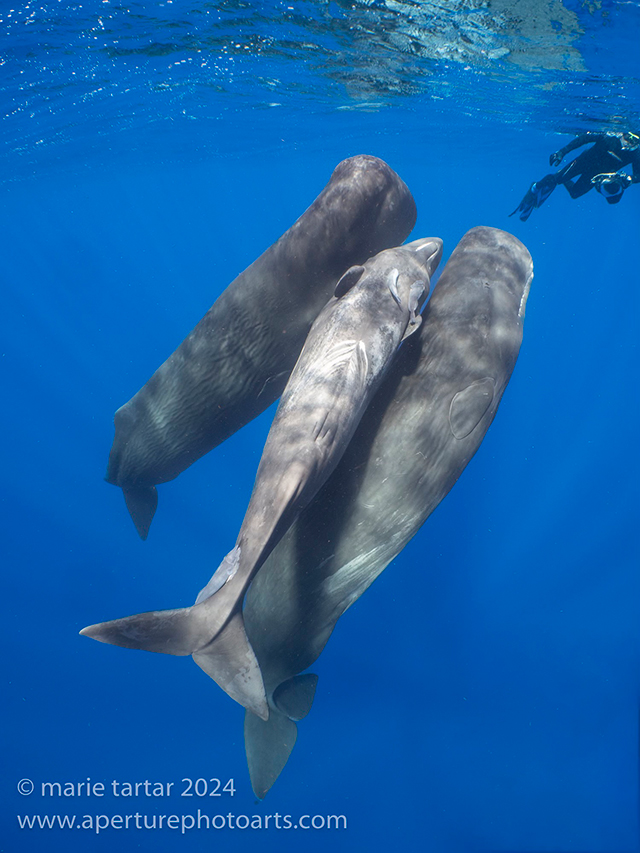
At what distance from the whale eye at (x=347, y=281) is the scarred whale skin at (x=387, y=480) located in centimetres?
90

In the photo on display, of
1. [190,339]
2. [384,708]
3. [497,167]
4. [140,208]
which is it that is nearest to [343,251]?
[190,339]

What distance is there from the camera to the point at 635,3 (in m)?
9.61

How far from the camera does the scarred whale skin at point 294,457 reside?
3352 mm

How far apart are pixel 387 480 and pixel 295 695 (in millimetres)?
2706

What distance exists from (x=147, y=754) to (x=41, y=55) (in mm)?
18807

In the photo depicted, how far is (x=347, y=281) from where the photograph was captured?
15.5ft

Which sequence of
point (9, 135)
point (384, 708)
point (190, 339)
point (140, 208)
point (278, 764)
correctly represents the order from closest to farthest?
point (278, 764) → point (190, 339) → point (384, 708) → point (9, 135) → point (140, 208)

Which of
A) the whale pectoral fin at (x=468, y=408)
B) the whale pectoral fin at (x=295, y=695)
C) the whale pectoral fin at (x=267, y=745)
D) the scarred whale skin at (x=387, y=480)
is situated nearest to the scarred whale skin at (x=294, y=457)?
the scarred whale skin at (x=387, y=480)

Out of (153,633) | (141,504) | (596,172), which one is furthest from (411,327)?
(596,172)

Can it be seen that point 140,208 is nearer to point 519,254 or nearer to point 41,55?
point 41,55

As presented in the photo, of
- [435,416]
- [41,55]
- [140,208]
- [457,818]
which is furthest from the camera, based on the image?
[140,208]

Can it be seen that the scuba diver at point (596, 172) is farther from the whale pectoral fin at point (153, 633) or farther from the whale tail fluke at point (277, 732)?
the whale pectoral fin at point (153, 633)

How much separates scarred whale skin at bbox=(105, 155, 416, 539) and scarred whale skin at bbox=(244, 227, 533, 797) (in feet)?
4.22

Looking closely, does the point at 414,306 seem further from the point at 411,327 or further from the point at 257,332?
the point at 257,332
